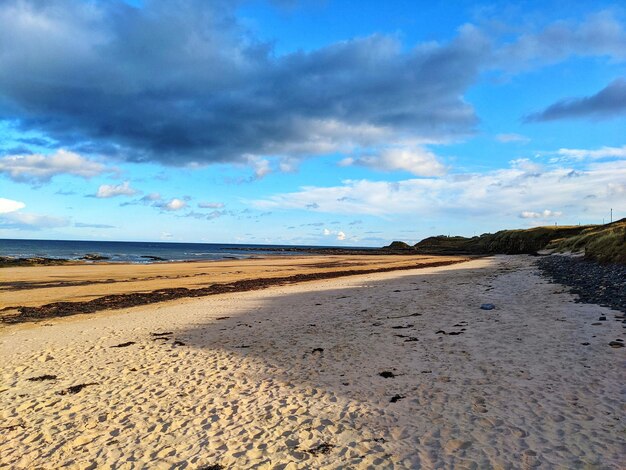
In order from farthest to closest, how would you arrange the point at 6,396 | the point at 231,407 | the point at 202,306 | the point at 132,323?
the point at 202,306
the point at 132,323
the point at 6,396
the point at 231,407

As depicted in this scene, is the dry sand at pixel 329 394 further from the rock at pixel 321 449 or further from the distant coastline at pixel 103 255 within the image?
the distant coastline at pixel 103 255

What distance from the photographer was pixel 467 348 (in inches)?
410

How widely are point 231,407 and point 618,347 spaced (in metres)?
9.23

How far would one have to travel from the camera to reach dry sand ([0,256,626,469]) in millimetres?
5797

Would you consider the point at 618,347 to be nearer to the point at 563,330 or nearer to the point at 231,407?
the point at 563,330

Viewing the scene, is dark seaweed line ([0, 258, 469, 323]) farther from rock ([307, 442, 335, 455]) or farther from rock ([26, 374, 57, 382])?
rock ([307, 442, 335, 455])

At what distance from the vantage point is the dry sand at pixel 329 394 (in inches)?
228

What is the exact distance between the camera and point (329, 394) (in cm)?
795

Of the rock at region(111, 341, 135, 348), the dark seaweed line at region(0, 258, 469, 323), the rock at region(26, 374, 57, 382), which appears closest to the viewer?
the rock at region(26, 374, 57, 382)

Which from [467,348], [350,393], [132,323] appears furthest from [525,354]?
[132,323]

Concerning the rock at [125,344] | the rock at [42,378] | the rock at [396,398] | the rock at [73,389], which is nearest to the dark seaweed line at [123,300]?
the rock at [125,344]

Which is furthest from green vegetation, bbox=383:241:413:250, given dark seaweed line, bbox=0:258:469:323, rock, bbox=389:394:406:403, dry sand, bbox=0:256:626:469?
rock, bbox=389:394:406:403

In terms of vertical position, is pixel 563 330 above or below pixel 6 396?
above

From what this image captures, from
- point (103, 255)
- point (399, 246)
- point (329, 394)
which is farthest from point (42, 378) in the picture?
point (399, 246)
